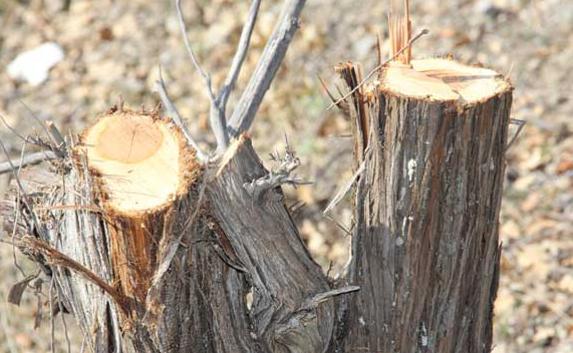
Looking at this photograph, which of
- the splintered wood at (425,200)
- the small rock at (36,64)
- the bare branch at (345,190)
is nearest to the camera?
the splintered wood at (425,200)

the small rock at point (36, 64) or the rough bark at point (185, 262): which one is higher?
the small rock at point (36, 64)

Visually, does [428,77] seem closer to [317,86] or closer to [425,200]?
[425,200]

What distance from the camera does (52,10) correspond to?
5730 mm

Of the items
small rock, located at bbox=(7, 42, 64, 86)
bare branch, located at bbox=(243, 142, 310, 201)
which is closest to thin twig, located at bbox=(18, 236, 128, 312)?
bare branch, located at bbox=(243, 142, 310, 201)

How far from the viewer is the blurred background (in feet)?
11.7

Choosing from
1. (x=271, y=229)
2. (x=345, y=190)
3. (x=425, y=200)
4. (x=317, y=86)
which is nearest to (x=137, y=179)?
(x=271, y=229)

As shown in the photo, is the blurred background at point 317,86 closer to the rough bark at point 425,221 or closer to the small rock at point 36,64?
the small rock at point 36,64

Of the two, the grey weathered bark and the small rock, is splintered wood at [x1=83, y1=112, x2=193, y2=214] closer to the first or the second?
the grey weathered bark

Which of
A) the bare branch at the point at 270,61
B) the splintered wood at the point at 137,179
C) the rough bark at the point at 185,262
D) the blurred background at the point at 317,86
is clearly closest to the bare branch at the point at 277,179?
the rough bark at the point at 185,262

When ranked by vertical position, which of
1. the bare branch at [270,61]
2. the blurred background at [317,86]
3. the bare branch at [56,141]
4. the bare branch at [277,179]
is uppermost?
the blurred background at [317,86]

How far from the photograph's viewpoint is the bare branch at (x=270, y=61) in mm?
2143

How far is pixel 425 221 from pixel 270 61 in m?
0.62

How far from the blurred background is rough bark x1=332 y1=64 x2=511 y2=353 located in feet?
4.02

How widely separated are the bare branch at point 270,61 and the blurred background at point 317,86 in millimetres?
1026
